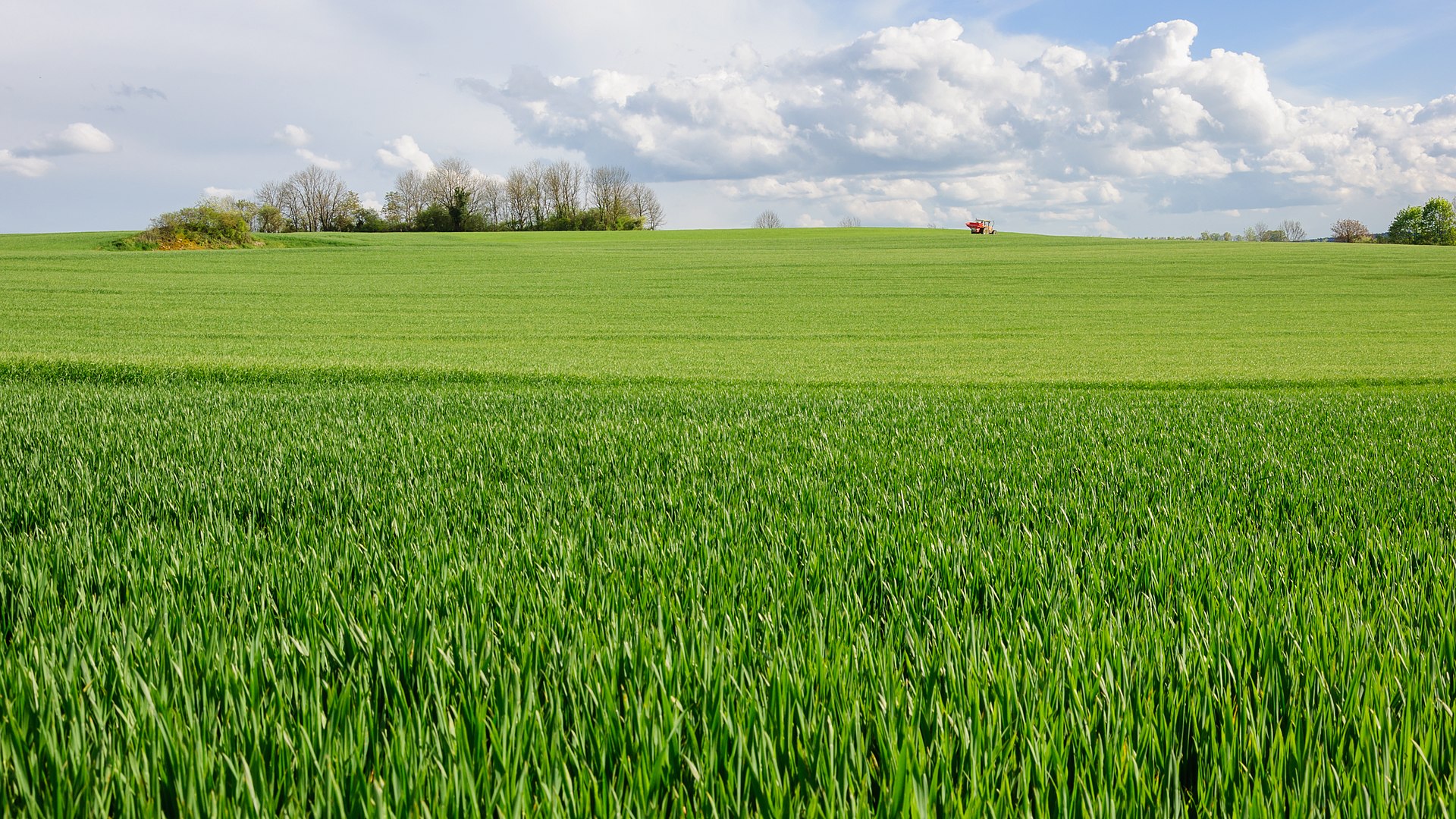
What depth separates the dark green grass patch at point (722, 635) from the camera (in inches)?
66.3

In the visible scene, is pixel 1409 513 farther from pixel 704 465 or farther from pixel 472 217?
pixel 472 217

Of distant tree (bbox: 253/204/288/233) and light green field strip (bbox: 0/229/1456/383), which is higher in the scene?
distant tree (bbox: 253/204/288/233)

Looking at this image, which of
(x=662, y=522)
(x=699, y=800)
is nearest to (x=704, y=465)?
(x=662, y=522)

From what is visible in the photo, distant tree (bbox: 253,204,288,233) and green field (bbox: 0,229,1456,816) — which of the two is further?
distant tree (bbox: 253,204,288,233)

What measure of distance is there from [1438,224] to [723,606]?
110 m

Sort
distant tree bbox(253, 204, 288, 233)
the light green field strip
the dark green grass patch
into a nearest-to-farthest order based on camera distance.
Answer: the dark green grass patch < the light green field strip < distant tree bbox(253, 204, 288, 233)

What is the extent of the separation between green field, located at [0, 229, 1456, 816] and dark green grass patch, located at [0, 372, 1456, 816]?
17mm

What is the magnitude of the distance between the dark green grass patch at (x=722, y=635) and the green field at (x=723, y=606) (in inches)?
0.7

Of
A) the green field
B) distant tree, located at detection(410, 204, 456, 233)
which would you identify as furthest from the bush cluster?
the green field

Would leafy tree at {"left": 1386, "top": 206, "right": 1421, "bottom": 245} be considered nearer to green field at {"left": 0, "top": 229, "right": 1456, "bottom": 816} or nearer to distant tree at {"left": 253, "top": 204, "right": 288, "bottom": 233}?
green field at {"left": 0, "top": 229, "right": 1456, "bottom": 816}

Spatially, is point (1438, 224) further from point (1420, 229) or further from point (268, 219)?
point (268, 219)

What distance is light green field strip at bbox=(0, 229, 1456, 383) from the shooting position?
18766mm

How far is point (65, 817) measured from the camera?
1.55 m

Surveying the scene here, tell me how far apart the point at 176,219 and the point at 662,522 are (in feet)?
204
